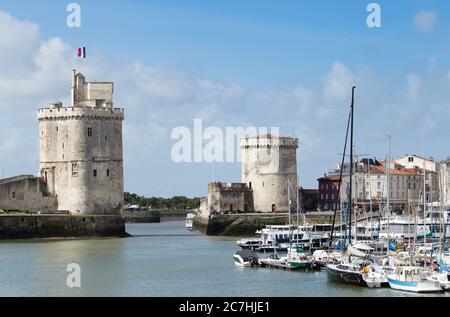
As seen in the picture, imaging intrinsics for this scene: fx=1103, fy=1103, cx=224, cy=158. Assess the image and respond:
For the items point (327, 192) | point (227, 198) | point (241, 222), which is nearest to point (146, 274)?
point (241, 222)

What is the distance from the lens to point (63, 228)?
189 ft

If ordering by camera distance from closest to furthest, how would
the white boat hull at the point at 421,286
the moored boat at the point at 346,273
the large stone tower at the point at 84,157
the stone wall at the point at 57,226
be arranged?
the white boat hull at the point at 421,286 → the moored boat at the point at 346,273 → the stone wall at the point at 57,226 → the large stone tower at the point at 84,157

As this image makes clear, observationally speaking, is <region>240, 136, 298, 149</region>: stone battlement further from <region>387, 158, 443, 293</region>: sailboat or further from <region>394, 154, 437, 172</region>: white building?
<region>387, 158, 443, 293</region>: sailboat

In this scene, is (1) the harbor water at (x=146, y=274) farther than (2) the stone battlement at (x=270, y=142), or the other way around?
(2) the stone battlement at (x=270, y=142)

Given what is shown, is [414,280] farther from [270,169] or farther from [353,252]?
[270,169]

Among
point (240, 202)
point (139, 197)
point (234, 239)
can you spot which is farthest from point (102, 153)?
point (139, 197)

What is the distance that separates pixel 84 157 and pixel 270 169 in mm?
15960

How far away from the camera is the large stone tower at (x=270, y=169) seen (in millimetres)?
71062

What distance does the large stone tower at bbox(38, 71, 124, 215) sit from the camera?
5925 cm

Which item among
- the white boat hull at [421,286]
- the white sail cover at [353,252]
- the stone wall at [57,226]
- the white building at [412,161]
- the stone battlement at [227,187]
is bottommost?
the white boat hull at [421,286]

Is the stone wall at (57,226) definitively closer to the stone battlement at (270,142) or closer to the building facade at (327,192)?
the stone battlement at (270,142)

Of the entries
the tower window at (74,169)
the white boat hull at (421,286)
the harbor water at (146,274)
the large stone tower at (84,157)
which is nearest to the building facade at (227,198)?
the large stone tower at (84,157)

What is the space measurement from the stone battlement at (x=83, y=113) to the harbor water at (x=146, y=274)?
8879 millimetres
